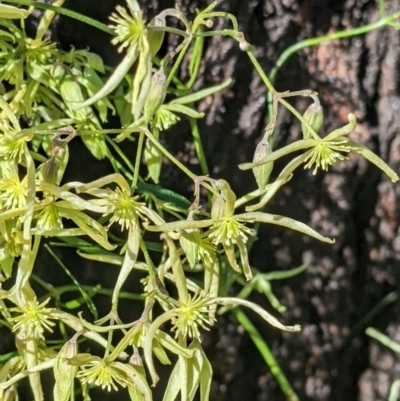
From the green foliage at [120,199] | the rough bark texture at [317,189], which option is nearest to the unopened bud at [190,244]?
the green foliage at [120,199]

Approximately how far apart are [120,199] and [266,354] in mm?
403

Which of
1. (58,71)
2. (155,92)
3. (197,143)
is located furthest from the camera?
(197,143)

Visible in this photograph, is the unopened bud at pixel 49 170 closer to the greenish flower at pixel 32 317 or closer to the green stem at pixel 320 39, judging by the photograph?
the greenish flower at pixel 32 317

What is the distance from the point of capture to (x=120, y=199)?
591 mm

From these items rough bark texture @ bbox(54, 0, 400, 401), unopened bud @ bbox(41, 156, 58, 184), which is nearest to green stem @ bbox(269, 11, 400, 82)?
rough bark texture @ bbox(54, 0, 400, 401)

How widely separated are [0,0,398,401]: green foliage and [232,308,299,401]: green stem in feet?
0.73

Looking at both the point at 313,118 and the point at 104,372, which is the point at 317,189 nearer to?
the point at 313,118

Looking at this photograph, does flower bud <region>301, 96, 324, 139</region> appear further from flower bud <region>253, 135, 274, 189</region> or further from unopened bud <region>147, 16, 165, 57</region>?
unopened bud <region>147, 16, 165, 57</region>

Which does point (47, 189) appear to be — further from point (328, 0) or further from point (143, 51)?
point (328, 0)

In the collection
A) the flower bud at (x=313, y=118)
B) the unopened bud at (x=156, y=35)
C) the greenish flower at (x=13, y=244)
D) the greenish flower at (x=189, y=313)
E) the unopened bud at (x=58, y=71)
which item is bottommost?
the greenish flower at (x=189, y=313)

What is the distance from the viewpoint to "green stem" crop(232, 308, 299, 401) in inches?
34.5

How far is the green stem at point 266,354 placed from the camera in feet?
2.87

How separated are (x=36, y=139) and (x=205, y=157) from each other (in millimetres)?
215

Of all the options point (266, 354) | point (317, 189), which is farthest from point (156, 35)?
point (266, 354)
